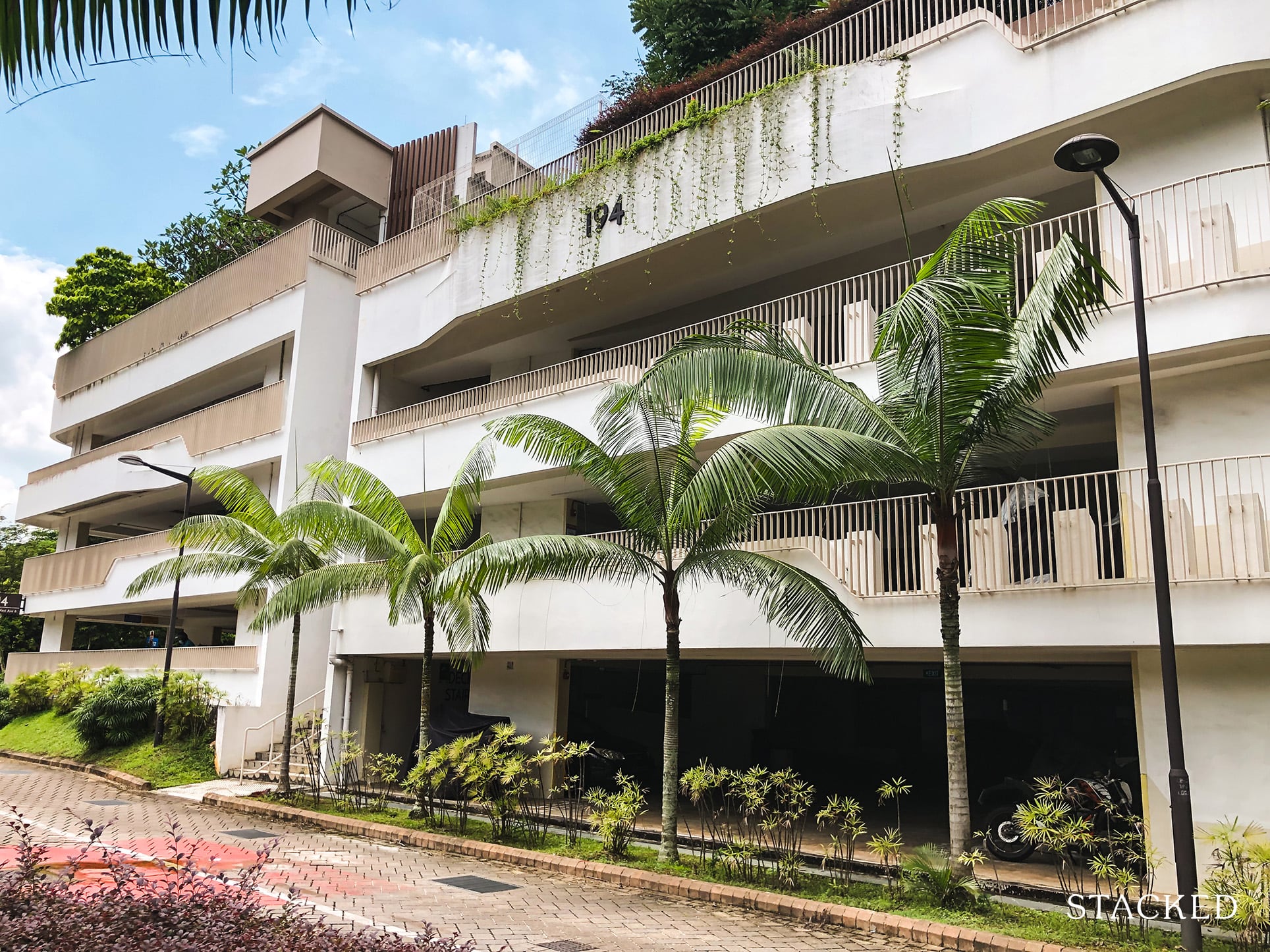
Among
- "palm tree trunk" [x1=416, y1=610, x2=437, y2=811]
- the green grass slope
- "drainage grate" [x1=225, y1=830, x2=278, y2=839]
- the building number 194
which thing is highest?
the building number 194

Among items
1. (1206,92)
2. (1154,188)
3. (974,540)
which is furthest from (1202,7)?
(974,540)

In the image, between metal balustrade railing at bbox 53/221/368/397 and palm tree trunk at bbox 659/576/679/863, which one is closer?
palm tree trunk at bbox 659/576/679/863

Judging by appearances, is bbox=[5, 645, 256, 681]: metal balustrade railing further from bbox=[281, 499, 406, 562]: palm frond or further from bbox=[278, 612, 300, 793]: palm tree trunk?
bbox=[281, 499, 406, 562]: palm frond

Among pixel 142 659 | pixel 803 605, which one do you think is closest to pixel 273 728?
pixel 142 659

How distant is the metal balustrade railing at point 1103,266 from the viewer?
36.1ft

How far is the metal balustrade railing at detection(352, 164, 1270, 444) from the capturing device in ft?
36.1

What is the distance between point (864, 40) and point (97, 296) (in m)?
28.9

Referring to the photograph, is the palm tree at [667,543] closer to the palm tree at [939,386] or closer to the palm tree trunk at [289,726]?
the palm tree at [939,386]

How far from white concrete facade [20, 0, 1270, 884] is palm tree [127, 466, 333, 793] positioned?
2198 millimetres

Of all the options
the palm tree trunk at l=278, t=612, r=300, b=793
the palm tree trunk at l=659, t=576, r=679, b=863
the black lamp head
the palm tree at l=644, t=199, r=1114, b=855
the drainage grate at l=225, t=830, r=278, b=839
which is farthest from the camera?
the palm tree trunk at l=278, t=612, r=300, b=793

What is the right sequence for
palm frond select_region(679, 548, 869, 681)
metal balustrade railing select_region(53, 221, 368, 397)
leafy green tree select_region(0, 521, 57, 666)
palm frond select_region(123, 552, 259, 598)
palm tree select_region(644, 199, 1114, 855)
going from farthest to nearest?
leafy green tree select_region(0, 521, 57, 666) < metal balustrade railing select_region(53, 221, 368, 397) < palm frond select_region(123, 552, 259, 598) < palm frond select_region(679, 548, 869, 681) < palm tree select_region(644, 199, 1114, 855)

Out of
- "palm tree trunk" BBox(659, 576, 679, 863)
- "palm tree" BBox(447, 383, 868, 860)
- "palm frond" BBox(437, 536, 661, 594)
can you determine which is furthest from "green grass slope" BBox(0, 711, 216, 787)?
"palm tree trunk" BBox(659, 576, 679, 863)

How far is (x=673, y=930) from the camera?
9.09 meters

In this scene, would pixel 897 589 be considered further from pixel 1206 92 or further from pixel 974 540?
pixel 1206 92
